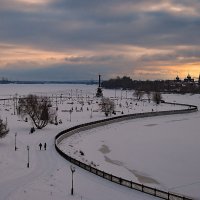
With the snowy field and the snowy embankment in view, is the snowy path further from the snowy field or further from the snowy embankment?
the snowy embankment

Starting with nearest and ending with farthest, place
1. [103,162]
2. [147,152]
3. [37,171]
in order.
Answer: [37,171] → [103,162] → [147,152]

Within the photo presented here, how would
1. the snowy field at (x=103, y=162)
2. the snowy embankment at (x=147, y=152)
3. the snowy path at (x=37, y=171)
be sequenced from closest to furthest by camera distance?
the snowy path at (x=37, y=171)
the snowy field at (x=103, y=162)
the snowy embankment at (x=147, y=152)

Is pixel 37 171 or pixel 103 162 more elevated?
pixel 37 171

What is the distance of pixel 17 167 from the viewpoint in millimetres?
33625

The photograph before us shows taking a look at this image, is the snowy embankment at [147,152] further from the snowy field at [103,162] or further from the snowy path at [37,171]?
the snowy path at [37,171]

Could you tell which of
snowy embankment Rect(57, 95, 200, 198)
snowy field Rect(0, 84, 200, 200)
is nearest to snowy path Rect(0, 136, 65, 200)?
snowy field Rect(0, 84, 200, 200)

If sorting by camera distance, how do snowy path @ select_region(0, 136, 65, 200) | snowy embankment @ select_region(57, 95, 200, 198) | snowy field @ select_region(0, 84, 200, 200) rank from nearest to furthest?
1. snowy path @ select_region(0, 136, 65, 200)
2. snowy field @ select_region(0, 84, 200, 200)
3. snowy embankment @ select_region(57, 95, 200, 198)

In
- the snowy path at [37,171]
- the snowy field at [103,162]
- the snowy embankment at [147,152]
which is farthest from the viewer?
the snowy embankment at [147,152]

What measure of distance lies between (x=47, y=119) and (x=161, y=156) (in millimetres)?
24944

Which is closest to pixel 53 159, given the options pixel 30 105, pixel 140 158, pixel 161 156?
pixel 140 158

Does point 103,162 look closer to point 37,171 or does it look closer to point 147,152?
point 147,152

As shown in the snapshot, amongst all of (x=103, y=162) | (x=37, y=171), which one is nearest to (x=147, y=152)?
(x=103, y=162)

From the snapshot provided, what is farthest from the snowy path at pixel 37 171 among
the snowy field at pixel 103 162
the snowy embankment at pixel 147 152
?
the snowy embankment at pixel 147 152

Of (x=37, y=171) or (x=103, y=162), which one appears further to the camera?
(x=103, y=162)
